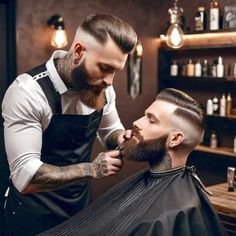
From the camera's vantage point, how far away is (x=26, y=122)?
1.85 meters

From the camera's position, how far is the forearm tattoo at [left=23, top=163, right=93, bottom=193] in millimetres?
1813

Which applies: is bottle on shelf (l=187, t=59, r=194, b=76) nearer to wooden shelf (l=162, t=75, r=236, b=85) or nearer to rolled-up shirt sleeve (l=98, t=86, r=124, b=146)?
wooden shelf (l=162, t=75, r=236, b=85)

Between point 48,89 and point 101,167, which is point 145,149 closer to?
point 101,167

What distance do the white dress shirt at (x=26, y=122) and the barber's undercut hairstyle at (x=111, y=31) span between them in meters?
0.26

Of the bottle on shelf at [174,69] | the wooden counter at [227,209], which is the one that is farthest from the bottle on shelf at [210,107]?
the wooden counter at [227,209]

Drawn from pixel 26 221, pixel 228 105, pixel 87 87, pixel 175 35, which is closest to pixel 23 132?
pixel 87 87

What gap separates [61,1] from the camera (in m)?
→ 4.10

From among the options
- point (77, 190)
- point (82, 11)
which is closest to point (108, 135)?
point (77, 190)

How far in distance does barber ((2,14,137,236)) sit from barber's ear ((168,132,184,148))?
0.75 ft

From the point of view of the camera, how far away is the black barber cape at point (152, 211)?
164cm

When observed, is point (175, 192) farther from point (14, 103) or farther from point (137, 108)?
point (137, 108)

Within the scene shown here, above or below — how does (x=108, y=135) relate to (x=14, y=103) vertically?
below

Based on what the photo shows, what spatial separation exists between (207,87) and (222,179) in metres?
0.97

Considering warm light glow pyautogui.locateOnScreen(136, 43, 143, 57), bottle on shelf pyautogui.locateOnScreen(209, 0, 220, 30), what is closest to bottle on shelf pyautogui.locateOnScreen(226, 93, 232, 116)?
bottle on shelf pyautogui.locateOnScreen(209, 0, 220, 30)
